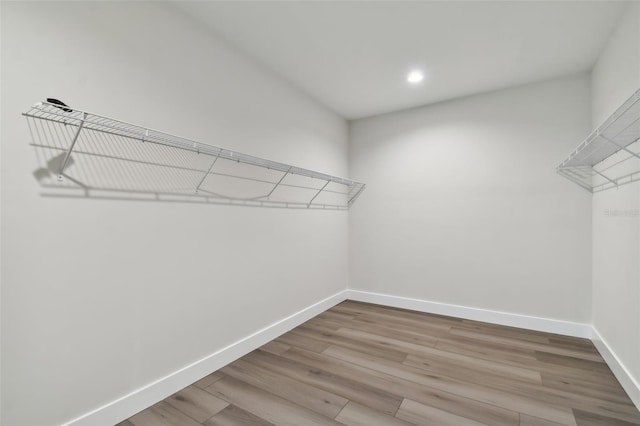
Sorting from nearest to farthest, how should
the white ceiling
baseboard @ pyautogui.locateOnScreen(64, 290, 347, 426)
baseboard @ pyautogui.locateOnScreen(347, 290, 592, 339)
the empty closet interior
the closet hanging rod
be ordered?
the closet hanging rod < the empty closet interior < baseboard @ pyautogui.locateOnScreen(64, 290, 347, 426) < the white ceiling < baseboard @ pyautogui.locateOnScreen(347, 290, 592, 339)

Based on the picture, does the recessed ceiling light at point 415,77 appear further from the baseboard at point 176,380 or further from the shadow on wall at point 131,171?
the baseboard at point 176,380

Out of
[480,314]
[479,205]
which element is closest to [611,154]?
[479,205]

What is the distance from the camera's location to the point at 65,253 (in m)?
1.25

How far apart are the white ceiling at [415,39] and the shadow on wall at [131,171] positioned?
892mm

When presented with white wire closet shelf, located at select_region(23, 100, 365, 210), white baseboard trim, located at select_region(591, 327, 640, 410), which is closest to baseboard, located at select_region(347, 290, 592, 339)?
white baseboard trim, located at select_region(591, 327, 640, 410)

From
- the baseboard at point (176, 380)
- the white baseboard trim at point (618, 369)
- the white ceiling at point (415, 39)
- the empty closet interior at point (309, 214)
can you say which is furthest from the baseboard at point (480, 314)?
the white ceiling at point (415, 39)

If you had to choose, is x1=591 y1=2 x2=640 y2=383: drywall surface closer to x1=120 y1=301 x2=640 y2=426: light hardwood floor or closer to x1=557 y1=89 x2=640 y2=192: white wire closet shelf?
x1=557 y1=89 x2=640 y2=192: white wire closet shelf

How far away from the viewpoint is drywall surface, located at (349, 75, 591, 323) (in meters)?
2.47

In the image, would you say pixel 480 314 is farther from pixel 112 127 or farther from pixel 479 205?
pixel 112 127

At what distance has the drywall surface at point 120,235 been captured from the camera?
3.74 ft

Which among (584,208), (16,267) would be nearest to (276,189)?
(16,267)

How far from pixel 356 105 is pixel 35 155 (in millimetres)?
2685

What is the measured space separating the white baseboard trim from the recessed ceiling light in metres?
2.41

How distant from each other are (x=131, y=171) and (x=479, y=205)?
2893mm
